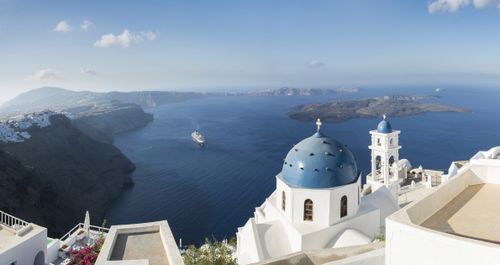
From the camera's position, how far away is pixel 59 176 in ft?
137

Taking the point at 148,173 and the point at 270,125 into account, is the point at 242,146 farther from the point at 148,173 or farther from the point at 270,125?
the point at 270,125

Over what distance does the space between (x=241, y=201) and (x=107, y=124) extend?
6520cm

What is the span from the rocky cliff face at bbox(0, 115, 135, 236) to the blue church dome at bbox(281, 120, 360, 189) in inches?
1104

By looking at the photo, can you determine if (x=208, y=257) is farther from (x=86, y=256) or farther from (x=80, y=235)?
(x=80, y=235)

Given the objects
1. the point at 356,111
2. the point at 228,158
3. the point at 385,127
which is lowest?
the point at 228,158

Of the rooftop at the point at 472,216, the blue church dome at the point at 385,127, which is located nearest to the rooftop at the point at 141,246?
the rooftop at the point at 472,216

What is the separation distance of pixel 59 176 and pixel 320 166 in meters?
38.1

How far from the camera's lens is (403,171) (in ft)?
87.0

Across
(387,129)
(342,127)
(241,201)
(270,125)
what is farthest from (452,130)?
(387,129)

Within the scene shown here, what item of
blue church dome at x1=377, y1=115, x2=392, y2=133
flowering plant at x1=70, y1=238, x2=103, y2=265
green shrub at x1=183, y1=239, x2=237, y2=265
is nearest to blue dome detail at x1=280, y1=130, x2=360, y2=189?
green shrub at x1=183, y1=239, x2=237, y2=265

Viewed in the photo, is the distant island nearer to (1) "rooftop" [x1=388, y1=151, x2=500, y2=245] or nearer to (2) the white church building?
(2) the white church building

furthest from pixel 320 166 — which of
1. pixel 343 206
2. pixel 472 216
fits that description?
pixel 472 216

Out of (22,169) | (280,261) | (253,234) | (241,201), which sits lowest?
(241,201)

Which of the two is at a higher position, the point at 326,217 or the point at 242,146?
the point at 326,217
